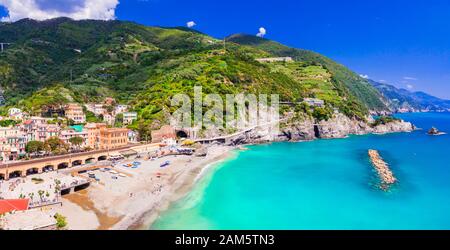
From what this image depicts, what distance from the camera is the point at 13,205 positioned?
3197 centimetres

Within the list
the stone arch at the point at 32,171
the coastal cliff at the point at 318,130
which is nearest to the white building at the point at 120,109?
the coastal cliff at the point at 318,130

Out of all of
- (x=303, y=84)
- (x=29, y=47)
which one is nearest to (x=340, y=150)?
(x=303, y=84)

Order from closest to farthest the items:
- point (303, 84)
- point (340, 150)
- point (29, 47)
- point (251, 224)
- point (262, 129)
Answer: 1. point (251, 224)
2. point (340, 150)
3. point (262, 129)
4. point (303, 84)
5. point (29, 47)

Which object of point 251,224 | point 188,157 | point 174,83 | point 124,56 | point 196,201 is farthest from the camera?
point 124,56

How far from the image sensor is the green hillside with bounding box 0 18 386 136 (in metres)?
96.6

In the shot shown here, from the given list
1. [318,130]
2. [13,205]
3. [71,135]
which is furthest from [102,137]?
[318,130]

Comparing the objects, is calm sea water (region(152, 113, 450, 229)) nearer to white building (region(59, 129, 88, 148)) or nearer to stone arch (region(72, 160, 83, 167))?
stone arch (region(72, 160, 83, 167))

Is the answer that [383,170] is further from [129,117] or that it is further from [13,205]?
[129,117]

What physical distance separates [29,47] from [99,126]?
120313mm

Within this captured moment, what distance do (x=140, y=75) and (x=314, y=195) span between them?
93.1 m

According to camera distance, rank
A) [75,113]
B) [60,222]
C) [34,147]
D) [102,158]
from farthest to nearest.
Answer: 1. [75,113]
2. [102,158]
3. [34,147]
4. [60,222]

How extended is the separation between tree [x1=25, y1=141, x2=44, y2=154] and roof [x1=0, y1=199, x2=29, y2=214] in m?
23.9
